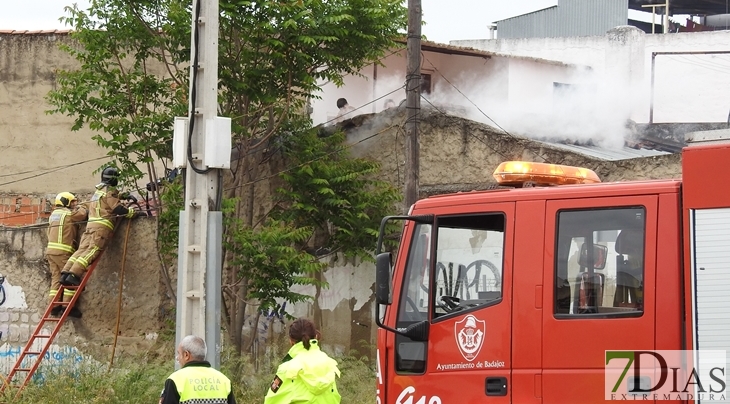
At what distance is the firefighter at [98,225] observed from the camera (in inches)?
580

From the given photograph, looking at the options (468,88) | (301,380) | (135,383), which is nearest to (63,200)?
(135,383)

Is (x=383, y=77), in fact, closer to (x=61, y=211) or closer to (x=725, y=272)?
(x=61, y=211)

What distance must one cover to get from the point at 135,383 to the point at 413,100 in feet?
17.4

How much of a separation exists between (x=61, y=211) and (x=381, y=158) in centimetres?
505

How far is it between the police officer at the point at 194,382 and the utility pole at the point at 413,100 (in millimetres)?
6788

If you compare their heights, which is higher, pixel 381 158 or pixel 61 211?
pixel 381 158

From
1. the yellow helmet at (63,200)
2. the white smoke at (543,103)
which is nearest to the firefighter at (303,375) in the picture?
the yellow helmet at (63,200)

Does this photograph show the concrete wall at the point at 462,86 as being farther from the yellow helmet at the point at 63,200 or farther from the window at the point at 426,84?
the yellow helmet at the point at 63,200

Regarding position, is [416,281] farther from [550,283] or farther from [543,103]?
[543,103]

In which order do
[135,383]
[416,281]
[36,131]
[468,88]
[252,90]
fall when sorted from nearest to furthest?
[416,281], [135,383], [252,90], [36,131], [468,88]

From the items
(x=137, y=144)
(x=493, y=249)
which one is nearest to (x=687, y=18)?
(x=137, y=144)

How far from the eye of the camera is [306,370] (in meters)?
7.24

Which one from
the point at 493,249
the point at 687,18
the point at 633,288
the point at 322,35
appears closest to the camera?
the point at 633,288

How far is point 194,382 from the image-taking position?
6.45 m
